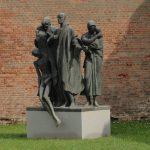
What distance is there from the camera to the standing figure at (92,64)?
12.0 meters

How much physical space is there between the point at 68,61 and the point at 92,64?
0.62m

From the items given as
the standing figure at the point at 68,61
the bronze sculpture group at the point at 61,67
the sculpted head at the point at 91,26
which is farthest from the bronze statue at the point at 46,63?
the sculpted head at the point at 91,26

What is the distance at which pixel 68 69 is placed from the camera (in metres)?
11.7

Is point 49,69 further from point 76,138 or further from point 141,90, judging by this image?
point 141,90

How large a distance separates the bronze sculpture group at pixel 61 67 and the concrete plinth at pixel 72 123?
0.58 feet

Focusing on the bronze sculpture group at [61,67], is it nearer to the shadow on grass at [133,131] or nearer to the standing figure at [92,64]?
the standing figure at [92,64]

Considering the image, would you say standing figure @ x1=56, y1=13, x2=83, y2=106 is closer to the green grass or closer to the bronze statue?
the bronze statue

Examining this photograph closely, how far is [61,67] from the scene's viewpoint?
38.1 feet

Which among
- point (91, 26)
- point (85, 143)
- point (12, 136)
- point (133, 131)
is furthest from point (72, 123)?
point (133, 131)

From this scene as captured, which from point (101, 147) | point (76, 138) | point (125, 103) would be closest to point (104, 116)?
point (76, 138)

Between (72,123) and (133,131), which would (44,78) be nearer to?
(72,123)

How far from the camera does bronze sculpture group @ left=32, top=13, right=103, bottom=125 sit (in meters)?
11.6

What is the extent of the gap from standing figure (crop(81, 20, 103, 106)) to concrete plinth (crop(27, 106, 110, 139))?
0.38 m

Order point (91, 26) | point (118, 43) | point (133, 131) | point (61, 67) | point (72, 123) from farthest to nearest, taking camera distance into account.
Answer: point (118, 43)
point (133, 131)
point (91, 26)
point (61, 67)
point (72, 123)
